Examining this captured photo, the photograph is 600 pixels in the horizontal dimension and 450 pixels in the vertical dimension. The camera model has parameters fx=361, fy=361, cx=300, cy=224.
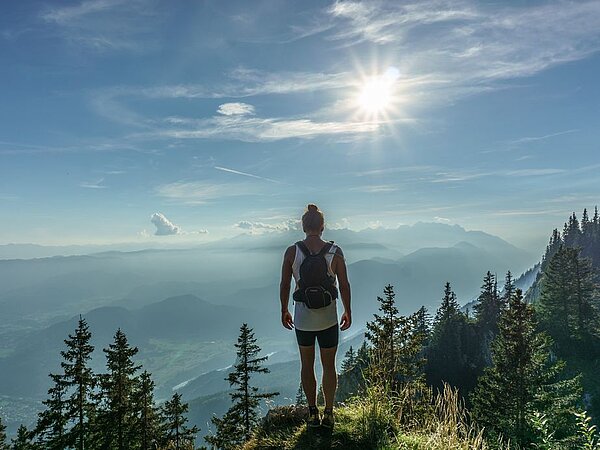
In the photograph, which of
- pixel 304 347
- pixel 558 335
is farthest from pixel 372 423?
pixel 558 335

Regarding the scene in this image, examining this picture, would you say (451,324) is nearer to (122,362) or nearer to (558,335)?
(558,335)

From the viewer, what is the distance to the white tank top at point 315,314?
19.4ft

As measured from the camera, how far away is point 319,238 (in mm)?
6027

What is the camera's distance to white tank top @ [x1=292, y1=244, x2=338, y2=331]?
5926 millimetres

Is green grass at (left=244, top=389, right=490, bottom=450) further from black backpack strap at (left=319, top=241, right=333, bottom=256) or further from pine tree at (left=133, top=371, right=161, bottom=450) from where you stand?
pine tree at (left=133, top=371, right=161, bottom=450)

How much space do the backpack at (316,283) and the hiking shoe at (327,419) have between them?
1.88 m

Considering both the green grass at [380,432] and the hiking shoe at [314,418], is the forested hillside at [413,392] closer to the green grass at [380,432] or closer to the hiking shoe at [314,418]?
the green grass at [380,432]

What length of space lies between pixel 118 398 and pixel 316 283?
846 inches

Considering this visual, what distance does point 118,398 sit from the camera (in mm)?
21594

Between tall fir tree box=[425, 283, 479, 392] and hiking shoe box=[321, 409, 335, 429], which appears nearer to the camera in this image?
hiking shoe box=[321, 409, 335, 429]

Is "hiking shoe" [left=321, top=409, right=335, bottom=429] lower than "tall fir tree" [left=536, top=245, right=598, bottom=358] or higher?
higher

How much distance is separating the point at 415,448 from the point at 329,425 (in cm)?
146

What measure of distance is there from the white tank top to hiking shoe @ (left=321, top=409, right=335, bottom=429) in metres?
1.49

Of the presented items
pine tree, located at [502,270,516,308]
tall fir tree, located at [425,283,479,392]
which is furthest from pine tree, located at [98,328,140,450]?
pine tree, located at [502,270,516,308]
